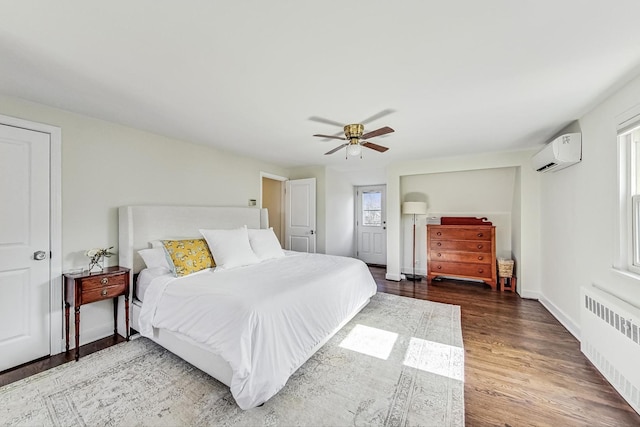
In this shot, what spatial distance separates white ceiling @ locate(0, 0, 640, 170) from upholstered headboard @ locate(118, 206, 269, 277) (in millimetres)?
991

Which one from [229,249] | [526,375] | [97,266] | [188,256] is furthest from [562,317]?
[97,266]

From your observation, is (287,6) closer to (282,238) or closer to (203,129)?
(203,129)

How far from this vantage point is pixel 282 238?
5.64 meters

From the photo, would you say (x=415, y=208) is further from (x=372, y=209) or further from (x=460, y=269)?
(x=372, y=209)

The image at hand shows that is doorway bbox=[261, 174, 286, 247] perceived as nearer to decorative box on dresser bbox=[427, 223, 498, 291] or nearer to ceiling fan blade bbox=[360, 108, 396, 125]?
decorative box on dresser bbox=[427, 223, 498, 291]

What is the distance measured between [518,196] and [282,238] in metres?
4.37

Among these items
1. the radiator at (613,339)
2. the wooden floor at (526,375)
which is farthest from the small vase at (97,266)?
the radiator at (613,339)

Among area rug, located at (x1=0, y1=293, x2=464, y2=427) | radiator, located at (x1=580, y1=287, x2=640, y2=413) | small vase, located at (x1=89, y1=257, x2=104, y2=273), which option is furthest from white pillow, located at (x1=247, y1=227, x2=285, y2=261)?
radiator, located at (x1=580, y1=287, x2=640, y2=413)

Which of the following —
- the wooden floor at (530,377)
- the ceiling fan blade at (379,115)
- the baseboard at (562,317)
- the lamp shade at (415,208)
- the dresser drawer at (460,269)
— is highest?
the ceiling fan blade at (379,115)

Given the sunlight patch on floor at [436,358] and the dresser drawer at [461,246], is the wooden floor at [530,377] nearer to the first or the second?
the sunlight patch on floor at [436,358]

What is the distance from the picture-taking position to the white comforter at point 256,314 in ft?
5.28

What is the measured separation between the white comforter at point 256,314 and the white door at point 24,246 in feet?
2.83

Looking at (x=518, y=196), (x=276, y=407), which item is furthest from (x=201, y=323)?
(x=518, y=196)

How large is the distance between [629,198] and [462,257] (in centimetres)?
265
